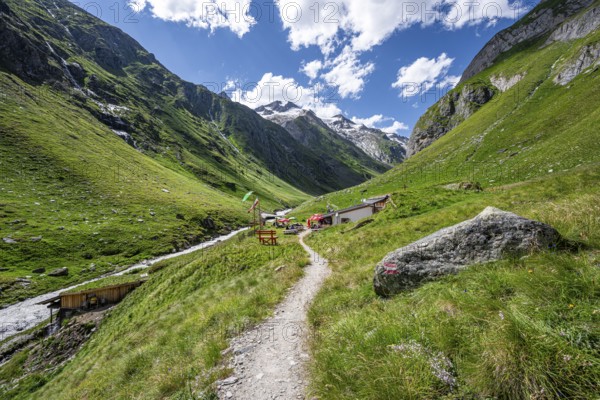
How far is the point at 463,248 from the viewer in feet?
26.8

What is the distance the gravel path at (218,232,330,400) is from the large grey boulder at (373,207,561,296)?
344 centimetres

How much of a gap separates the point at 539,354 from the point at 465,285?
11.7 ft

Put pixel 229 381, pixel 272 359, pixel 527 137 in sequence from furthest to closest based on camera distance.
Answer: pixel 527 137
pixel 272 359
pixel 229 381

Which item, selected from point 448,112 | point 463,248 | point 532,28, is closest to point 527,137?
point 463,248

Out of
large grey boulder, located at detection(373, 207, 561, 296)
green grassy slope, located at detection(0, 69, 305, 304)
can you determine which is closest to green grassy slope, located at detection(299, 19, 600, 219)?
large grey boulder, located at detection(373, 207, 561, 296)

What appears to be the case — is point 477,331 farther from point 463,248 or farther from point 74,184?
point 74,184

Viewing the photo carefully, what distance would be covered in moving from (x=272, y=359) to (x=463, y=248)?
692cm

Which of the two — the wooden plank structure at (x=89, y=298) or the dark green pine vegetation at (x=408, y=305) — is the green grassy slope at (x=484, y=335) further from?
the wooden plank structure at (x=89, y=298)

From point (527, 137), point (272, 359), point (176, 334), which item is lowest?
point (176, 334)

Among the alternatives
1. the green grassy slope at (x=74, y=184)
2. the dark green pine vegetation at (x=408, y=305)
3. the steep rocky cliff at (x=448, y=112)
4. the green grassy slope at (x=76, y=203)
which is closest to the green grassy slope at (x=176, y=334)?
the dark green pine vegetation at (x=408, y=305)

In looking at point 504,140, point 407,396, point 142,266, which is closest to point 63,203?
point 142,266

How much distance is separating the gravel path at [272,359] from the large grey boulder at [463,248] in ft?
11.3

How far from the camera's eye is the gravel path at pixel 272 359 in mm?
6172

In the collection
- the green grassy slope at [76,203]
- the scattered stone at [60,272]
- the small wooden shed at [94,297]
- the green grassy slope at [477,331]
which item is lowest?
the small wooden shed at [94,297]
